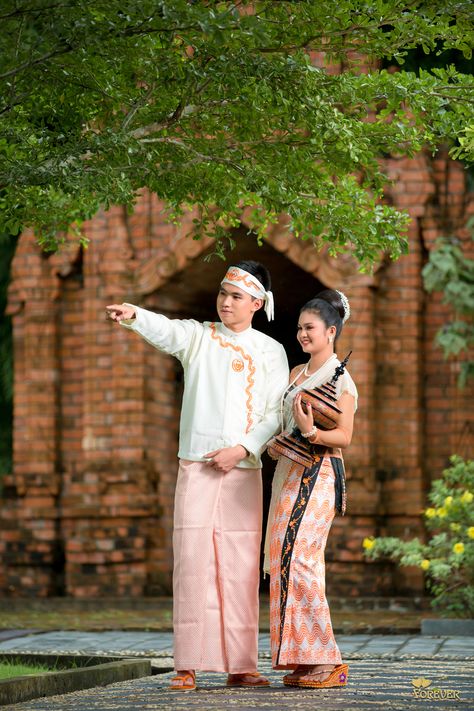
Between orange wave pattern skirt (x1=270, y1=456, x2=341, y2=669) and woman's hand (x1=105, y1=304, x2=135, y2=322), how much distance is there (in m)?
1.03

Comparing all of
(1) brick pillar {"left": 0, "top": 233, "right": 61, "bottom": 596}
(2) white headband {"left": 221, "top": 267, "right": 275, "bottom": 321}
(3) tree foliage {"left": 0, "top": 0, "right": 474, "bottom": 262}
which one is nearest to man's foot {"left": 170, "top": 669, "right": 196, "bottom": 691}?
(2) white headband {"left": 221, "top": 267, "right": 275, "bottom": 321}

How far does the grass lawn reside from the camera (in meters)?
7.42

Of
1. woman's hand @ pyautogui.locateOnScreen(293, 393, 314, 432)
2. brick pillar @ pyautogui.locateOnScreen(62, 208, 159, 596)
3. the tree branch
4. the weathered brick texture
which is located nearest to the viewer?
the tree branch

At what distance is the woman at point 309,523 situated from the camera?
258 inches

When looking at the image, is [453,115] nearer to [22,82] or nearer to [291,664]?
[22,82]

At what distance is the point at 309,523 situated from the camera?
6.68 m

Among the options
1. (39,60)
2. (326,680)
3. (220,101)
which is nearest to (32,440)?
(220,101)

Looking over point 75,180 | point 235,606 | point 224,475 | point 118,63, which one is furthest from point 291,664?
point 118,63

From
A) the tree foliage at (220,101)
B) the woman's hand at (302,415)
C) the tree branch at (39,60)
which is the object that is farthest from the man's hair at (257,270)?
the tree branch at (39,60)

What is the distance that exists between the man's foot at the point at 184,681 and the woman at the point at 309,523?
381 mm

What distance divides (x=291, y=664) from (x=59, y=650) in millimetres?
3532

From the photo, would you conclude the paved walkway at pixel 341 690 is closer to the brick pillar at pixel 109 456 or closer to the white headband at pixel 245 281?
the white headband at pixel 245 281

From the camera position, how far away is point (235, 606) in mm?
6715

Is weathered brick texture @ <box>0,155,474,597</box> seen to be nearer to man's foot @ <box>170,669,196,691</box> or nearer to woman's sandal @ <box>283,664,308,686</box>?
woman's sandal @ <box>283,664,308,686</box>
